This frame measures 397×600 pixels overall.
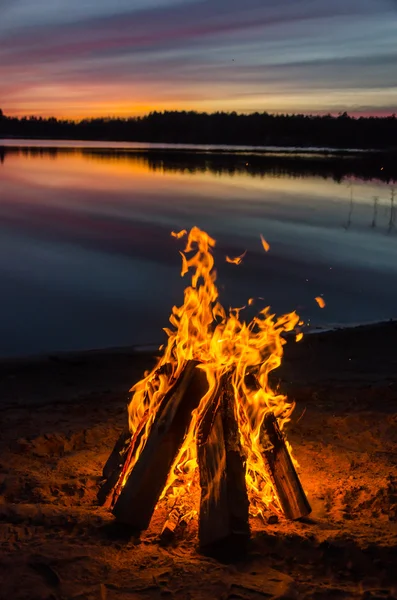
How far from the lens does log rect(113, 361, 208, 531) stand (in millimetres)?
4031

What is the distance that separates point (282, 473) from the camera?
4332 mm

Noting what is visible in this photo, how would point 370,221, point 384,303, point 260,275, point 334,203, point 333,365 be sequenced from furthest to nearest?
point 334,203 → point 370,221 → point 260,275 → point 384,303 → point 333,365

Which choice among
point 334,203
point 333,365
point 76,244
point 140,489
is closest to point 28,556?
point 140,489

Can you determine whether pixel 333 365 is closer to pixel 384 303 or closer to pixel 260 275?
pixel 384 303

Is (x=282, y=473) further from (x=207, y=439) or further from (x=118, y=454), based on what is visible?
(x=118, y=454)

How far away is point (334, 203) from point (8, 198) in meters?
16.3

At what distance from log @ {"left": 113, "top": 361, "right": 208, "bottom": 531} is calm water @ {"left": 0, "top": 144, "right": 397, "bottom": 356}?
5.49 metres

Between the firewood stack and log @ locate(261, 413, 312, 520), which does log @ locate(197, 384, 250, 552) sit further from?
log @ locate(261, 413, 312, 520)

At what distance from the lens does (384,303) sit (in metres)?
12.8

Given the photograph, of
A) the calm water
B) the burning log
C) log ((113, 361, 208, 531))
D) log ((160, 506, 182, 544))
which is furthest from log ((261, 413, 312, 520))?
the calm water

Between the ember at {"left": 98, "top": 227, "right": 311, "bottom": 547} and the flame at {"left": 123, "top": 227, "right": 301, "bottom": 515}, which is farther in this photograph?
the flame at {"left": 123, "top": 227, "right": 301, "bottom": 515}

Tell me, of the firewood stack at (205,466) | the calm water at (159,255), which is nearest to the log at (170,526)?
the firewood stack at (205,466)

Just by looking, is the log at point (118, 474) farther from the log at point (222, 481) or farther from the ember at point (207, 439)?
the log at point (222, 481)

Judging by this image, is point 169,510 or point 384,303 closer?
point 169,510
